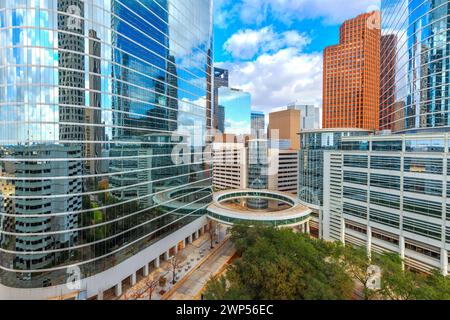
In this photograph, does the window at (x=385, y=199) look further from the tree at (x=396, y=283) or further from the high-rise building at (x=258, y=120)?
the high-rise building at (x=258, y=120)

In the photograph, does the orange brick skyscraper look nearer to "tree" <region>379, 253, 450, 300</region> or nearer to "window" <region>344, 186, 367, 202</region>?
"window" <region>344, 186, 367, 202</region>

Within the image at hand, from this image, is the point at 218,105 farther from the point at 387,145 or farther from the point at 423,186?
the point at 423,186

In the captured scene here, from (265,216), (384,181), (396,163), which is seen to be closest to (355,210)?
(384,181)

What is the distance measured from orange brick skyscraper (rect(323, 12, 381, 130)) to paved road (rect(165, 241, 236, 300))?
2458 inches

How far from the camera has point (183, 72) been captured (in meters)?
32.6

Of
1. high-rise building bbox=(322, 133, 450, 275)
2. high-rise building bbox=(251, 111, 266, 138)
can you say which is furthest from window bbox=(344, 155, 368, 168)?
high-rise building bbox=(251, 111, 266, 138)

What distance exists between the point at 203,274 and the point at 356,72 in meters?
76.6

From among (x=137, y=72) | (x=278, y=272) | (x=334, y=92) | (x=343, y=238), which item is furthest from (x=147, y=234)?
(x=334, y=92)

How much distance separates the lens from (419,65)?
1185 inches

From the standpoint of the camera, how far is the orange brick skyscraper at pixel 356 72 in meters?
66.6

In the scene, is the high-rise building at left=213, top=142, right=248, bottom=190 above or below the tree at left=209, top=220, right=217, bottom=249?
above

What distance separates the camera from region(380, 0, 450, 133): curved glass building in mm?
27266

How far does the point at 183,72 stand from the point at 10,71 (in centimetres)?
2004
